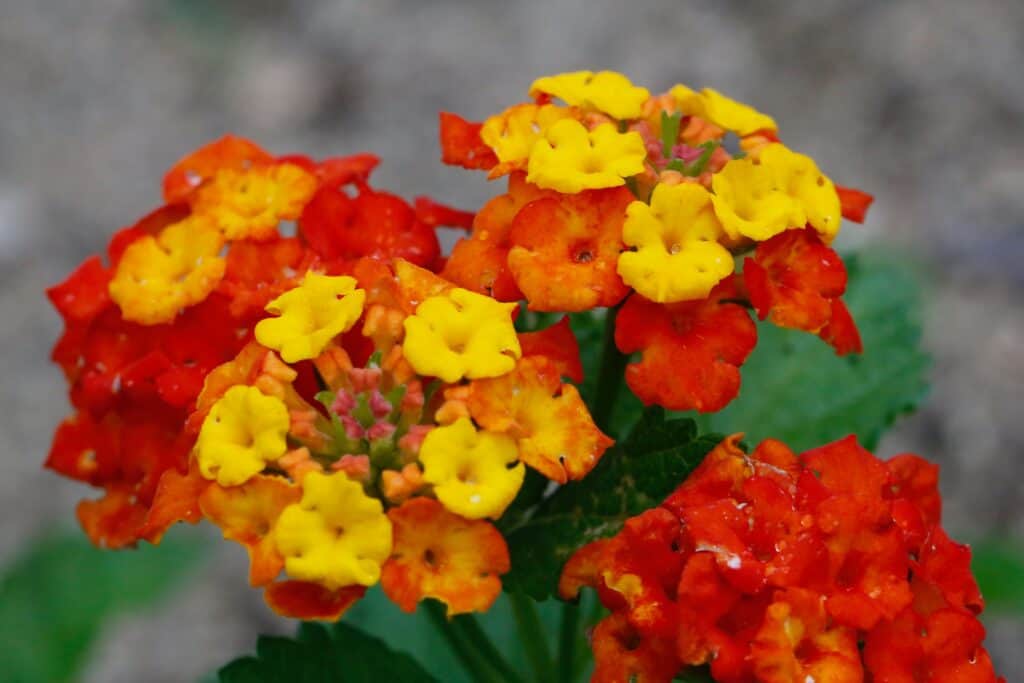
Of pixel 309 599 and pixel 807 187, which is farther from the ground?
pixel 807 187

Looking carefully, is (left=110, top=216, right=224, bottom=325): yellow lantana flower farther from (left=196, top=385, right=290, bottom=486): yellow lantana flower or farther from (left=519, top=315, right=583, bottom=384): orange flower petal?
(left=519, top=315, right=583, bottom=384): orange flower petal

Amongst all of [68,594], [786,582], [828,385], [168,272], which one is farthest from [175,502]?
[68,594]

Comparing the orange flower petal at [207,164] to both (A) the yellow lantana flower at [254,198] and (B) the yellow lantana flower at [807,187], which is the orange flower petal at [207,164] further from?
(B) the yellow lantana flower at [807,187]

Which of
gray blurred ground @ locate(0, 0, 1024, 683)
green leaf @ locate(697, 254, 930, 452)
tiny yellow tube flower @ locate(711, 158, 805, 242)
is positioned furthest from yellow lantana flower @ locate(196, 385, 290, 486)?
gray blurred ground @ locate(0, 0, 1024, 683)

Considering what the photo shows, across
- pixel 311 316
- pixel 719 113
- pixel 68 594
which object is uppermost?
pixel 719 113

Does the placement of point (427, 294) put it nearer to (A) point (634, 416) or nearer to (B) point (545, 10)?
(A) point (634, 416)

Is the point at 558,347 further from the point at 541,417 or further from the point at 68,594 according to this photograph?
the point at 68,594
